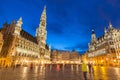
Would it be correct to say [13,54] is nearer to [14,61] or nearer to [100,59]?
[14,61]

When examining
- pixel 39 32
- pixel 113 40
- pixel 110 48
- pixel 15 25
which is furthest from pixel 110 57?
pixel 39 32

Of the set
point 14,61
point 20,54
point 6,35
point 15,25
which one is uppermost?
point 15,25

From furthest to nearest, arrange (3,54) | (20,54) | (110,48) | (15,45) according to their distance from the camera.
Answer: (110,48) < (20,54) < (15,45) < (3,54)

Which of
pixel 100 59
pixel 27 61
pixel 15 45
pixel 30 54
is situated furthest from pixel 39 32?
pixel 100 59

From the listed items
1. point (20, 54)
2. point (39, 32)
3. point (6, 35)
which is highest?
point (39, 32)

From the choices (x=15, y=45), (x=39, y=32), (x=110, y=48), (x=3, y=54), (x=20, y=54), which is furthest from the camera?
(x=39, y=32)

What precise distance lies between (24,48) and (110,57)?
55433 mm

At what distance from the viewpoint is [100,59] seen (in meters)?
89.4

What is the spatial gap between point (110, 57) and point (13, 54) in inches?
2295

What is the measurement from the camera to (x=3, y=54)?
60.8 meters

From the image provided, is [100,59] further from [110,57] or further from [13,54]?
[13,54]

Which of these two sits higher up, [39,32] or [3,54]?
[39,32]

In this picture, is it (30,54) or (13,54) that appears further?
(30,54)

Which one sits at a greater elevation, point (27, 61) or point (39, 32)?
point (39, 32)
